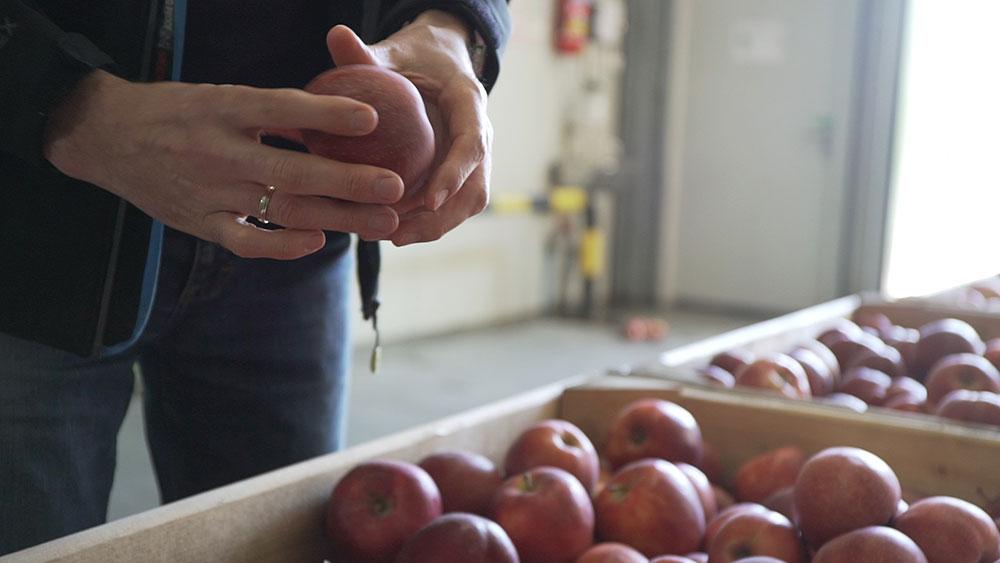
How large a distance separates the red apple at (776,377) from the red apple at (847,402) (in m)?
0.05

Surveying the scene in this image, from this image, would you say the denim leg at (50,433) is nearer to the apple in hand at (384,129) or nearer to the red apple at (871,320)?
the apple in hand at (384,129)

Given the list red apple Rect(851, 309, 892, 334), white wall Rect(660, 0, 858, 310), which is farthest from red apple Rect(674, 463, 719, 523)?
white wall Rect(660, 0, 858, 310)

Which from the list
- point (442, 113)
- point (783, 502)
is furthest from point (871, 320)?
point (442, 113)

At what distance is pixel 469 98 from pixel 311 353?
44cm

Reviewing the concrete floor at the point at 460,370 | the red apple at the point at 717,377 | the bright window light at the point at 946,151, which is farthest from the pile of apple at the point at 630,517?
the bright window light at the point at 946,151

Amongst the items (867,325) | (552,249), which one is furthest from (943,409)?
(552,249)

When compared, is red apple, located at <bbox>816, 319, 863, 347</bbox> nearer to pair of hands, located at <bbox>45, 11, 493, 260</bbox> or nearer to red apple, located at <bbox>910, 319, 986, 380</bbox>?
red apple, located at <bbox>910, 319, 986, 380</bbox>

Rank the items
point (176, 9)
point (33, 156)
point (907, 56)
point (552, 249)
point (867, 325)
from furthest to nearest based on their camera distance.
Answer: point (552, 249) < point (907, 56) < point (867, 325) < point (176, 9) < point (33, 156)

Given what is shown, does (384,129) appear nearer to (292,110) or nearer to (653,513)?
(292,110)

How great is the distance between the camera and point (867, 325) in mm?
2184

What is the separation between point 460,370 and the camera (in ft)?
14.3

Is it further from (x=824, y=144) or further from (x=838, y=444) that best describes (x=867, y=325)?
(x=824, y=144)

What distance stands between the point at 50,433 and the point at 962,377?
1.27 metres

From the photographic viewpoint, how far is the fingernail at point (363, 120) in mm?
715
